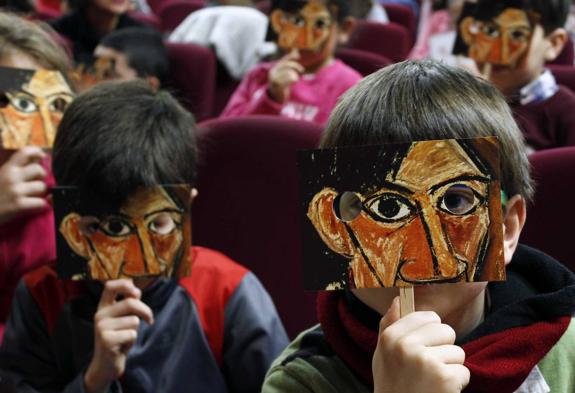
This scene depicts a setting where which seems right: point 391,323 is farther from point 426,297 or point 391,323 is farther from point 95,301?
point 95,301

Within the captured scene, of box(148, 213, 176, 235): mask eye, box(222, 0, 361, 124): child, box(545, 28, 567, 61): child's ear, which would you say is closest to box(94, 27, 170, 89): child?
box(222, 0, 361, 124): child

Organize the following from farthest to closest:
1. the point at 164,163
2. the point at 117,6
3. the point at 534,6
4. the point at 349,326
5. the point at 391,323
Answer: the point at 117,6 < the point at 534,6 < the point at 164,163 < the point at 349,326 < the point at 391,323

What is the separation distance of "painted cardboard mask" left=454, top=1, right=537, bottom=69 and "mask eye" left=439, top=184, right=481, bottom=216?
1.22m

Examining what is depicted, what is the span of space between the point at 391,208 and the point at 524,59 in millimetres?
1310

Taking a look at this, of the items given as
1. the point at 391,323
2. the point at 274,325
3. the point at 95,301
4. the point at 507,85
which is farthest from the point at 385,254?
the point at 507,85

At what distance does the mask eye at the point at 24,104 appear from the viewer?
4.76 feet

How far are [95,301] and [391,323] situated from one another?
625mm

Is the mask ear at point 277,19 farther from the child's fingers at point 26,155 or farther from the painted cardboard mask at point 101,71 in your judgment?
the child's fingers at point 26,155

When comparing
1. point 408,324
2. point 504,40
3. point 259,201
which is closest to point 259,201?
point 259,201

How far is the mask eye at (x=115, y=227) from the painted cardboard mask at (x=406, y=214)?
1.29ft

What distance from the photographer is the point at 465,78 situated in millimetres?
955

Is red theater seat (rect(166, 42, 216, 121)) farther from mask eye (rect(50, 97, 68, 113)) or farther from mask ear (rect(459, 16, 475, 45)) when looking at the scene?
mask eye (rect(50, 97, 68, 113))

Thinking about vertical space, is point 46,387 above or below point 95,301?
below

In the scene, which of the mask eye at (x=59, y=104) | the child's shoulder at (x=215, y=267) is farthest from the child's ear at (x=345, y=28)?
the child's shoulder at (x=215, y=267)
